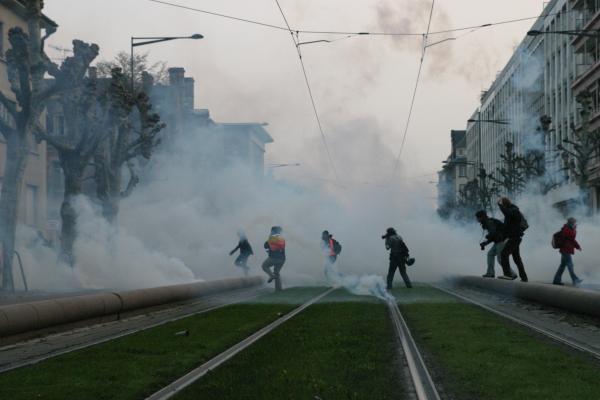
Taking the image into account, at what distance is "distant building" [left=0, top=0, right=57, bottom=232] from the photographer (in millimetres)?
39719

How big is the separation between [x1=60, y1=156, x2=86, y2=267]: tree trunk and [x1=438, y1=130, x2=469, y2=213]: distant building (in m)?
116

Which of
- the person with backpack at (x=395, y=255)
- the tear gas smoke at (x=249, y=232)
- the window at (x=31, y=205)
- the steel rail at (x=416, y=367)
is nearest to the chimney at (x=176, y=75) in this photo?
the tear gas smoke at (x=249, y=232)

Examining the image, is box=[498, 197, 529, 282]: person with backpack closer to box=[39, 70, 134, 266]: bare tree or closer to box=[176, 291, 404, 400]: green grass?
box=[176, 291, 404, 400]: green grass

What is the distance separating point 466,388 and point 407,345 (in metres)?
3.59

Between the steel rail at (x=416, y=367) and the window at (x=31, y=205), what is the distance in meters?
29.9

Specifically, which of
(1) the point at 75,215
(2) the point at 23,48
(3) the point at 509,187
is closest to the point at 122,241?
(1) the point at 75,215

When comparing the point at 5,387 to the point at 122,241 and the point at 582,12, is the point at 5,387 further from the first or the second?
the point at 582,12

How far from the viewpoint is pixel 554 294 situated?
19.4 m

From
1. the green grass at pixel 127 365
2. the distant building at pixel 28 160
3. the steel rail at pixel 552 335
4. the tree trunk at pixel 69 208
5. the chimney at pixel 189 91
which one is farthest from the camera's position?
the chimney at pixel 189 91

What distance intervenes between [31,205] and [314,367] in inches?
1402

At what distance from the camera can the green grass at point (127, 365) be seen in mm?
8555

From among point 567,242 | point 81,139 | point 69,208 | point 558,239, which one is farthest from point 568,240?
point 69,208

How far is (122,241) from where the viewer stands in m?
33.3

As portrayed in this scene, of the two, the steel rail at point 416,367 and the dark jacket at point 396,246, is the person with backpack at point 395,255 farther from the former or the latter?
the steel rail at point 416,367
